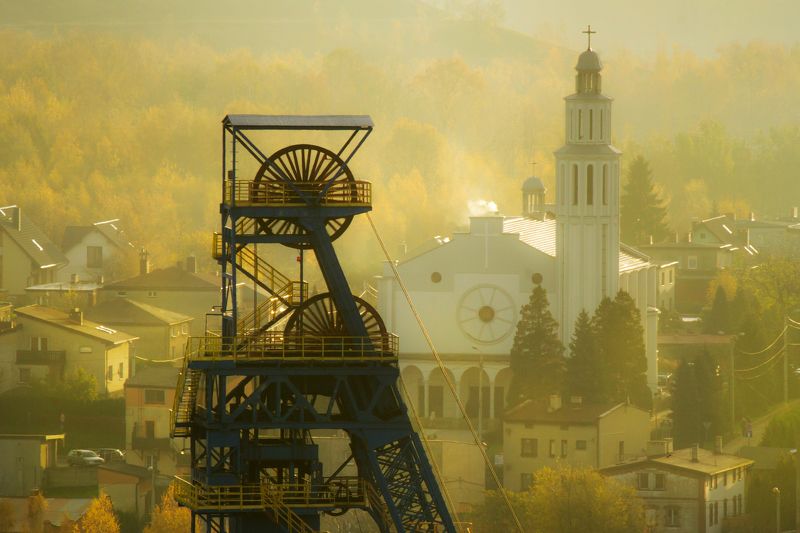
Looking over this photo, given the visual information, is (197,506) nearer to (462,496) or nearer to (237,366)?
(237,366)

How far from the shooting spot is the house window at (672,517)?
91.4 m

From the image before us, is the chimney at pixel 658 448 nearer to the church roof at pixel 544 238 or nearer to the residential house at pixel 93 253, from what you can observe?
the church roof at pixel 544 238

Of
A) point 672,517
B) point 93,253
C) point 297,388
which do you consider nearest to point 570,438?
point 672,517

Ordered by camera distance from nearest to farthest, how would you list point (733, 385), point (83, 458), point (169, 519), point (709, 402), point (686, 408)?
1. point (169, 519)
2. point (83, 458)
3. point (686, 408)
4. point (709, 402)
5. point (733, 385)

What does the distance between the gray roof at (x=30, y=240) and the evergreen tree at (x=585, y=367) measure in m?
59.6

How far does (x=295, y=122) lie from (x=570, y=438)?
56809 millimetres

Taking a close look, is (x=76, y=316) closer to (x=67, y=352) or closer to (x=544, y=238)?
(x=67, y=352)

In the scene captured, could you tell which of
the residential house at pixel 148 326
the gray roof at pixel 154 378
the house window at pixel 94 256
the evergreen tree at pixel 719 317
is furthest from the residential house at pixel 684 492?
the house window at pixel 94 256

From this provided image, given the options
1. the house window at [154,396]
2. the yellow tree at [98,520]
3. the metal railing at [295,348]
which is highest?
the house window at [154,396]

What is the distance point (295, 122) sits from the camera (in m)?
43.1

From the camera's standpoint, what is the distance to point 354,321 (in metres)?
42.9

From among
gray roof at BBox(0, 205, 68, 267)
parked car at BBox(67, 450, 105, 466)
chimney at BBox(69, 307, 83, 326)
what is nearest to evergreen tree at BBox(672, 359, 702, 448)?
parked car at BBox(67, 450, 105, 466)

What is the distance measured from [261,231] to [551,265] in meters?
70.9

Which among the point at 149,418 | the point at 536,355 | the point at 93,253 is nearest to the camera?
the point at 536,355
